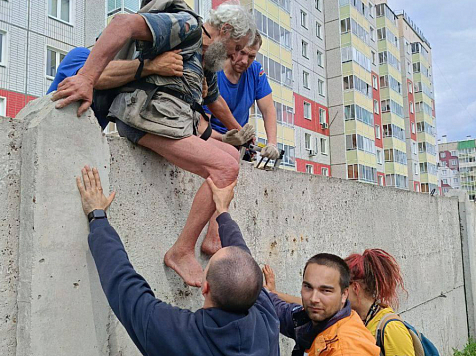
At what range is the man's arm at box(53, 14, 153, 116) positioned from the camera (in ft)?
7.17

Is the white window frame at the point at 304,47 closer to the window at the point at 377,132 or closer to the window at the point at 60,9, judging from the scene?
the window at the point at 377,132

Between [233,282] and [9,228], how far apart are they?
40.7 inches

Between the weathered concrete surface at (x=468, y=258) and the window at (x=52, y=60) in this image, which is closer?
the weathered concrete surface at (x=468, y=258)

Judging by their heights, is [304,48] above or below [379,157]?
above

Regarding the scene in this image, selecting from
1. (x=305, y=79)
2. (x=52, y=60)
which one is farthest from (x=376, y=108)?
(x=52, y=60)

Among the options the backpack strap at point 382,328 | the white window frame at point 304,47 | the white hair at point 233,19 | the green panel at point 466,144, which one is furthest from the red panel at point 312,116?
the green panel at point 466,144

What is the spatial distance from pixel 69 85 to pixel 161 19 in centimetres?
55

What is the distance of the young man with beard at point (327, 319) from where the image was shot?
229 centimetres

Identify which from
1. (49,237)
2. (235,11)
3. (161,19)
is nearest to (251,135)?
(235,11)

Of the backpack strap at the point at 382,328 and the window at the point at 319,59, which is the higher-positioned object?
the window at the point at 319,59

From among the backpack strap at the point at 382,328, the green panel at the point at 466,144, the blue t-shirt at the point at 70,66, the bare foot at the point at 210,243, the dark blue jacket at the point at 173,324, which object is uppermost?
the green panel at the point at 466,144

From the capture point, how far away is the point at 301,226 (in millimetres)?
4223

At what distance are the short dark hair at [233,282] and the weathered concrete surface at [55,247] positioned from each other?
0.71 meters

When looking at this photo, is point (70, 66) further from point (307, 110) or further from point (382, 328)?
point (307, 110)
